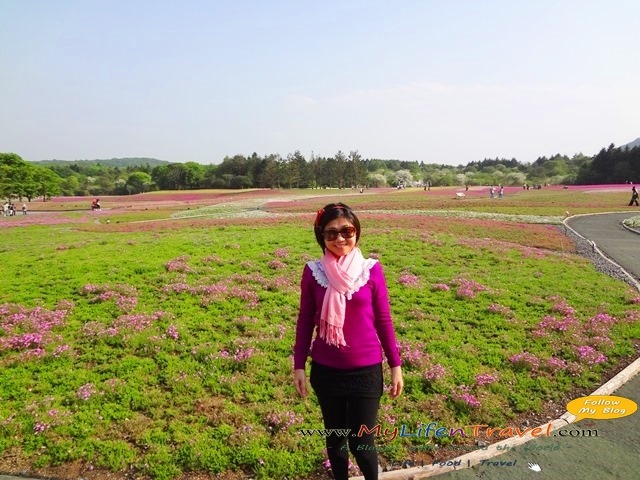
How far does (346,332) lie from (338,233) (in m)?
1.10

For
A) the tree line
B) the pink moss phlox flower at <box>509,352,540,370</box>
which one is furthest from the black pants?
the tree line

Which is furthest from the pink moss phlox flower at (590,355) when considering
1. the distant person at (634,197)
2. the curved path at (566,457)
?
the distant person at (634,197)

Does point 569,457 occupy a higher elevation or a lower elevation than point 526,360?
lower

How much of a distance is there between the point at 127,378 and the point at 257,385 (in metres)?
2.90

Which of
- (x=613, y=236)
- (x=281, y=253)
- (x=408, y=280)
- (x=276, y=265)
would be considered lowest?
(x=613, y=236)

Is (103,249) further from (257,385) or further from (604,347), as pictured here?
(604,347)

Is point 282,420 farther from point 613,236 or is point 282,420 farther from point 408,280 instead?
point 613,236

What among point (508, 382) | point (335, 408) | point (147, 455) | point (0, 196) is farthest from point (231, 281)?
point (0, 196)

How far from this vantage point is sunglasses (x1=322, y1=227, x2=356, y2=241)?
14.1 feet

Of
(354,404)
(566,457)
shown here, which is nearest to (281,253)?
(566,457)

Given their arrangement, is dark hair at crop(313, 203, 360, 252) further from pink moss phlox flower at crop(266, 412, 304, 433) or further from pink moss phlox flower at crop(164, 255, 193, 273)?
pink moss phlox flower at crop(164, 255, 193, 273)

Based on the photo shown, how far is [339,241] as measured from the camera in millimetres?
4305

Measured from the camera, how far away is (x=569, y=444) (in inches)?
261

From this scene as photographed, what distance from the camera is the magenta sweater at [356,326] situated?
14.0 feet
